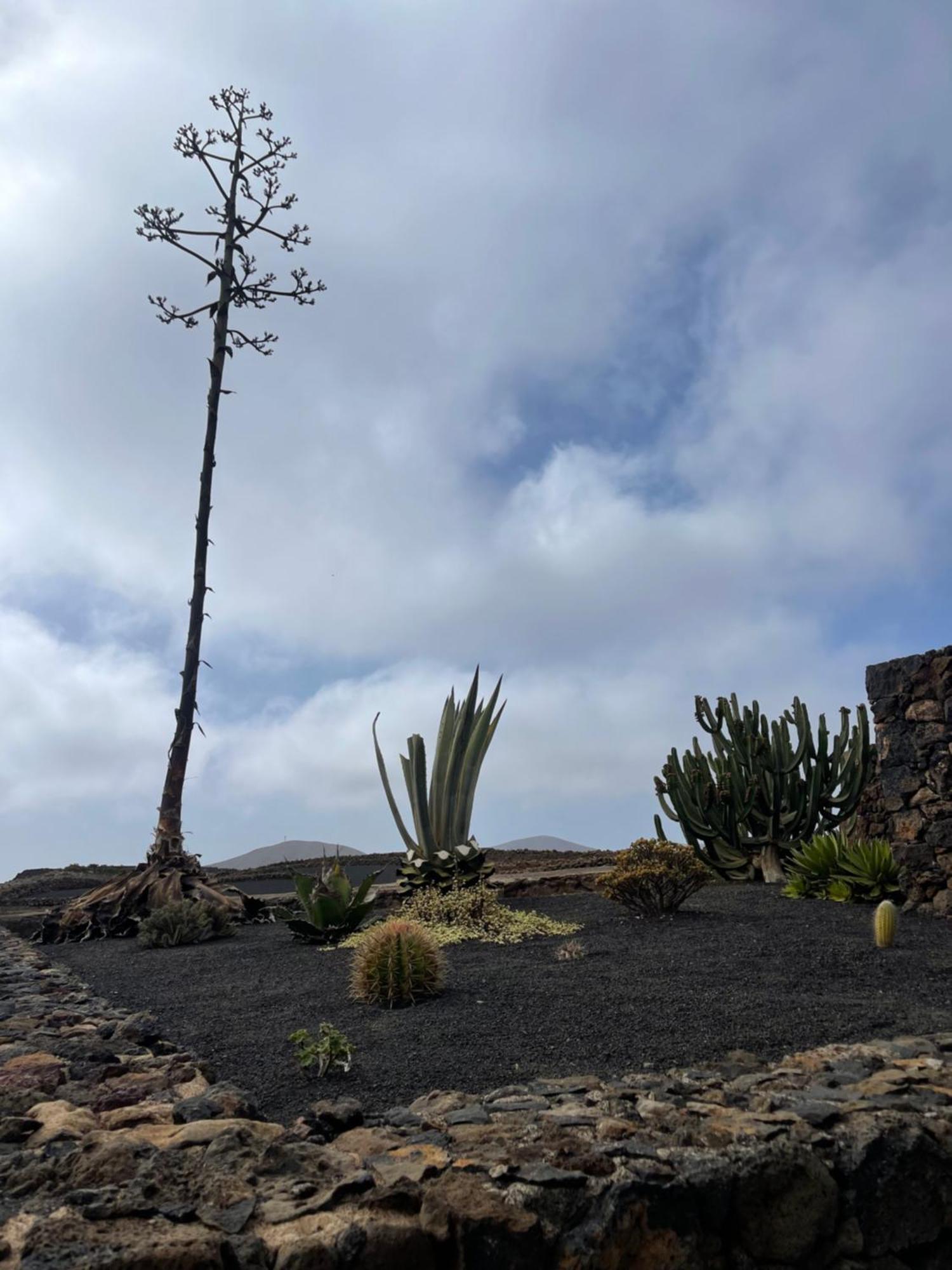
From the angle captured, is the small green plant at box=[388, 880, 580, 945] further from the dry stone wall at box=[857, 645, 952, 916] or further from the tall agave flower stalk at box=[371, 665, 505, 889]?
the dry stone wall at box=[857, 645, 952, 916]

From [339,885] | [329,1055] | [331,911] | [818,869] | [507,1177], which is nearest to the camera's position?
[507,1177]

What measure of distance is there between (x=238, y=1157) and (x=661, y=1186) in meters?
1.26

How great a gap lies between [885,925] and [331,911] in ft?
15.2

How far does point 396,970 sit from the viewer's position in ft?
17.9

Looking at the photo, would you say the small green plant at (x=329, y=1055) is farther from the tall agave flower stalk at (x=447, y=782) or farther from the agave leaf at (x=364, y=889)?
the tall agave flower stalk at (x=447, y=782)

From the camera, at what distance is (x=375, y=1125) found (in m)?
3.31

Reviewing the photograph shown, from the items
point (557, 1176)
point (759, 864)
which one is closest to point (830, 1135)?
point (557, 1176)

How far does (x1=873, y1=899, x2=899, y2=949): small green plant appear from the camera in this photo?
21.3 feet

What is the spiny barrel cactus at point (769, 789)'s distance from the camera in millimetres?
11383

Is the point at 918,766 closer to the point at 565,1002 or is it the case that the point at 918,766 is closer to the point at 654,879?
the point at 654,879

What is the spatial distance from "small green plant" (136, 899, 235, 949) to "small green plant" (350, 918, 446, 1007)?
420 cm

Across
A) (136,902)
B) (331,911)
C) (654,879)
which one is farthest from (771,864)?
(136,902)

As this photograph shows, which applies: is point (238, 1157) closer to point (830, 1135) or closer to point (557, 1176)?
point (557, 1176)

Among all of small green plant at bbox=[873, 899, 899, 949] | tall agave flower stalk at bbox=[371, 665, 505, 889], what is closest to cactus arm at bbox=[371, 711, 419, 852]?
tall agave flower stalk at bbox=[371, 665, 505, 889]
